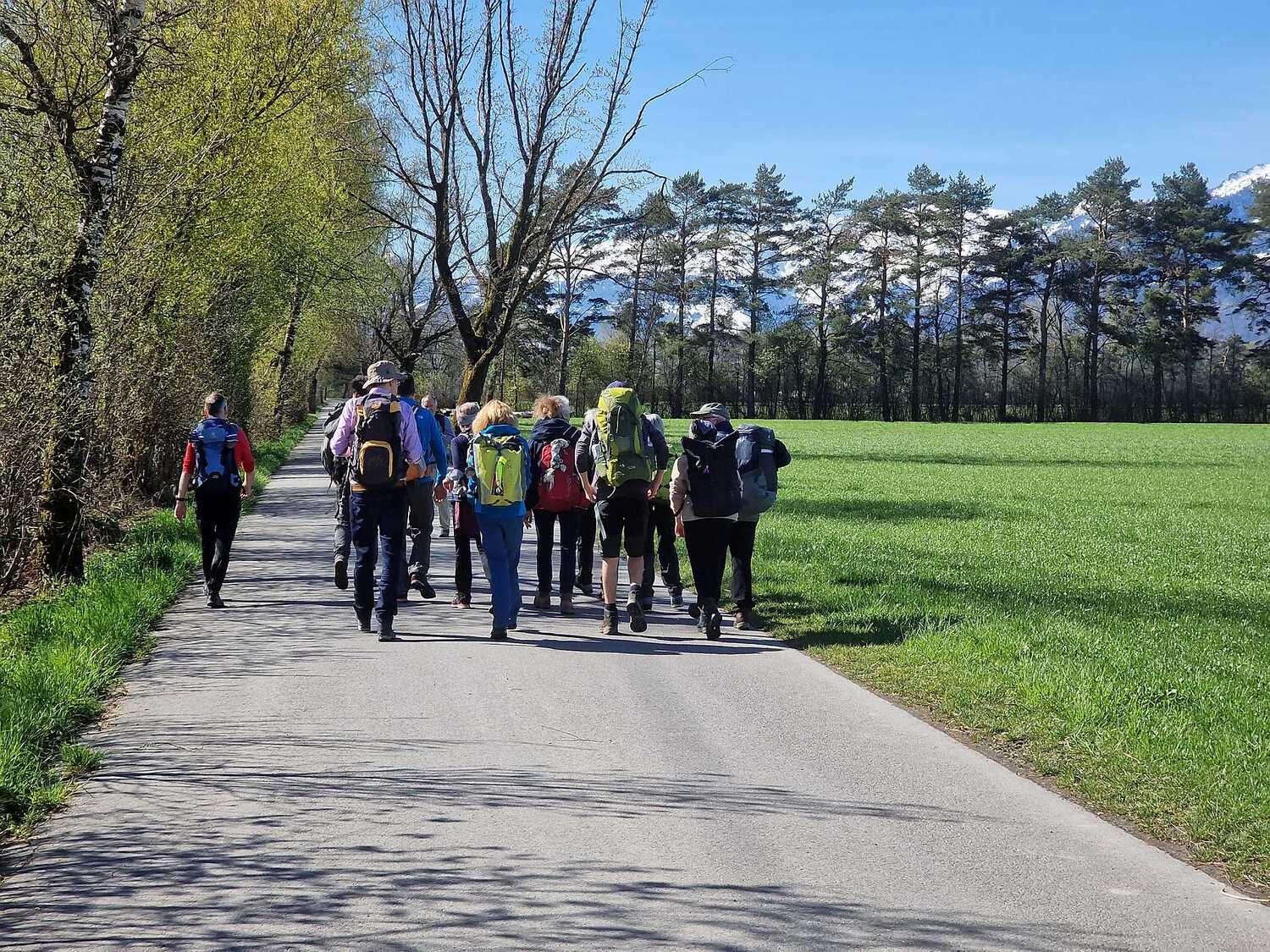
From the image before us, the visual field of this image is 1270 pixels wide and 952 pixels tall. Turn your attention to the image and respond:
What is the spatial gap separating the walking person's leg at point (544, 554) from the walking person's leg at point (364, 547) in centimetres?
179

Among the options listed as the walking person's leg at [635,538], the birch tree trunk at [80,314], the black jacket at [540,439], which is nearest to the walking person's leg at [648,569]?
the walking person's leg at [635,538]

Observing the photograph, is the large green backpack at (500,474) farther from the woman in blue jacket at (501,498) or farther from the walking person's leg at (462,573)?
the walking person's leg at (462,573)

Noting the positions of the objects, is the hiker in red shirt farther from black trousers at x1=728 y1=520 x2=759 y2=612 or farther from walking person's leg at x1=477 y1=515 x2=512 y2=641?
black trousers at x1=728 y1=520 x2=759 y2=612

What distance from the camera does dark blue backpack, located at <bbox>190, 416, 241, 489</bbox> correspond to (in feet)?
35.1

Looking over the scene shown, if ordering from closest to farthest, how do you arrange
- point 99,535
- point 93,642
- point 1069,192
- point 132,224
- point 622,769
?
point 622,769 → point 93,642 → point 132,224 → point 99,535 → point 1069,192

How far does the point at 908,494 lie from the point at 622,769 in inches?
790

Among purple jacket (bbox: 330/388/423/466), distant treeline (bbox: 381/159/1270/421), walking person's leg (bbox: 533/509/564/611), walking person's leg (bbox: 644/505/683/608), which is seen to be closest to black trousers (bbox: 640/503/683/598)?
walking person's leg (bbox: 644/505/683/608)

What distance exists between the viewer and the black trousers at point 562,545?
1084 centimetres

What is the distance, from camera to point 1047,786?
5.92 m

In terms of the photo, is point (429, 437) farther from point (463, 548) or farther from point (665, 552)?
point (665, 552)

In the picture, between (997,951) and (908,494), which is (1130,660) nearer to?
(997,951)

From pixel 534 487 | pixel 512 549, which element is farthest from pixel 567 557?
pixel 512 549

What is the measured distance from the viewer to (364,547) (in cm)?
955

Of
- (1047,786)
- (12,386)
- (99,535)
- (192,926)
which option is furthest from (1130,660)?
(99,535)
